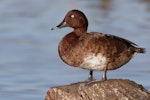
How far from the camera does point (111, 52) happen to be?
7.63 meters

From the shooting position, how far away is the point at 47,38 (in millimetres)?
13547

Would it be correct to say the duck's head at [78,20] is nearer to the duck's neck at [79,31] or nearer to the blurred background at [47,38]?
the duck's neck at [79,31]

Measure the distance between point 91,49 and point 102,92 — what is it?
493 millimetres

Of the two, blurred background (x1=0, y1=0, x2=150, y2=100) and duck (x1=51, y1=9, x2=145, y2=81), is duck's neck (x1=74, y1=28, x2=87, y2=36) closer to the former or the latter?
duck (x1=51, y1=9, x2=145, y2=81)

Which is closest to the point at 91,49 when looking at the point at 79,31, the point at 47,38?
the point at 79,31

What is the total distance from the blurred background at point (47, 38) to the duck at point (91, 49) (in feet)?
7.21

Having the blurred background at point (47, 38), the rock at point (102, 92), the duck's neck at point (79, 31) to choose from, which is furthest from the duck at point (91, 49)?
the blurred background at point (47, 38)

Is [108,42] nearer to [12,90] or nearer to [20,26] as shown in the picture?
[12,90]

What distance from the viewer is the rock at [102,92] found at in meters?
7.21

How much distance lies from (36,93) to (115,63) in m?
2.67

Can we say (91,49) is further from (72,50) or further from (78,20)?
(78,20)

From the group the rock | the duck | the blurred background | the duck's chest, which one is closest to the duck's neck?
the duck

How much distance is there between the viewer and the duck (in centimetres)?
744

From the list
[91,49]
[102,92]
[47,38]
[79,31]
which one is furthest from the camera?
[47,38]
